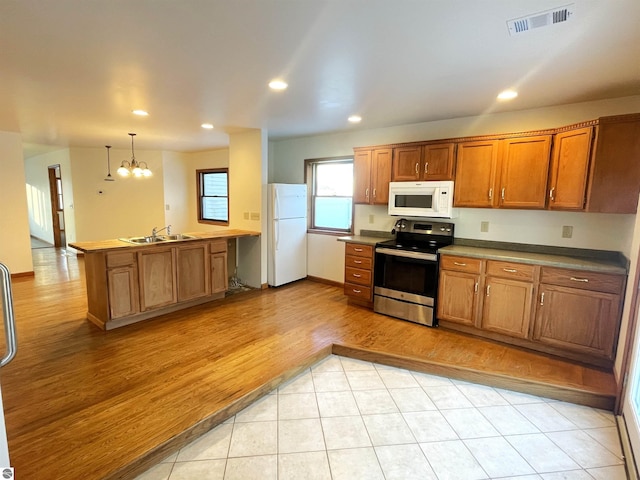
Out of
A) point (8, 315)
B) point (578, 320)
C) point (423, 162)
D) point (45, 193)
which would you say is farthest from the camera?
point (45, 193)

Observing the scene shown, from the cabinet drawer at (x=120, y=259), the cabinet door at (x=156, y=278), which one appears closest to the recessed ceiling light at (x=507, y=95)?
the cabinet door at (x=156, y=278)

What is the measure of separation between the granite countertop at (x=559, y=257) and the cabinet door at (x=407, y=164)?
1.00 metres

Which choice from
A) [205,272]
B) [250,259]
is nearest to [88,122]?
[205,272]

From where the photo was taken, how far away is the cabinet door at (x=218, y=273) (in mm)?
4383

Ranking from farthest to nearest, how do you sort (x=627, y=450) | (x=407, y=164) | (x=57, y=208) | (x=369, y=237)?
(x=57, y=208)
(x=369, y=237)
(x=407, y=164)
(x=627, y=450)

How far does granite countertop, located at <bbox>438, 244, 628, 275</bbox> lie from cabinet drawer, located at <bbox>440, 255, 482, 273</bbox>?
2.1 inches

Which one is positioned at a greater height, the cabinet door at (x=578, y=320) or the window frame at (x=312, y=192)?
the window frame at (x=312, y=192)

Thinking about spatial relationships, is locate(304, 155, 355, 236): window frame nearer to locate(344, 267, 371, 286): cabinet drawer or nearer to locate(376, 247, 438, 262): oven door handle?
locate(344, 267, 371, 286): cabinet drawer

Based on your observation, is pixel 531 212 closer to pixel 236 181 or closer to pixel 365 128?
pixel 365 128

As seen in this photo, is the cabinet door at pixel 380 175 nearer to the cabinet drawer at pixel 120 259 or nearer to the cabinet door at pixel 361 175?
the cabinet door at pixel 361 175

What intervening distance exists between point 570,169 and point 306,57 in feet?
8.44

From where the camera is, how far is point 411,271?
3793 mm

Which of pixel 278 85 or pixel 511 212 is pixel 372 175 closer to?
pixel 511 212

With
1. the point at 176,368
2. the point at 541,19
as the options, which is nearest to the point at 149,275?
the point at 176,368
